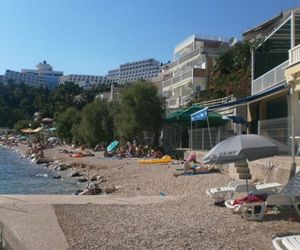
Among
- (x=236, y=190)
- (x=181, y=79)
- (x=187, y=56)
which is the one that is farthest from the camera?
(x=187, y=56)

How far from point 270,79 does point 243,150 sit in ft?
59.8

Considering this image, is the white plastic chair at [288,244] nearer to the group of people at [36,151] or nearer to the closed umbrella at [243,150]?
the closed umbrella at [243,150]

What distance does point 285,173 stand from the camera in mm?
14344

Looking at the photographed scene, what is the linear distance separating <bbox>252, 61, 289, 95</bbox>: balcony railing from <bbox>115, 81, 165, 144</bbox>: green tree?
1283 centimetres

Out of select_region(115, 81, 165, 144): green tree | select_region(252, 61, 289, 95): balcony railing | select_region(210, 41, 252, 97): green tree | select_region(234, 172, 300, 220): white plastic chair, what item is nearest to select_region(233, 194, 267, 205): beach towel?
select_region(234, 172, 300, 220): white plastic chair

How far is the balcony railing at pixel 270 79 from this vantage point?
25281 mm

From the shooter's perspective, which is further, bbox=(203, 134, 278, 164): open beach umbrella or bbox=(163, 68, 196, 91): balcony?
bbox=(163, 68, 196, 91): balcony

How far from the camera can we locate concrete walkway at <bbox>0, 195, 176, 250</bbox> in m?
9.01

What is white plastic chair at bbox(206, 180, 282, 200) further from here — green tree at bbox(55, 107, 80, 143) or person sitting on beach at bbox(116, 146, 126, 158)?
green tree at bbox(55, 107, 80, 143)

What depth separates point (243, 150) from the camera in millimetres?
10508

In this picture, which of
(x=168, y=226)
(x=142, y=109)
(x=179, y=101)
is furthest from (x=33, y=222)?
(x=179, y=101)

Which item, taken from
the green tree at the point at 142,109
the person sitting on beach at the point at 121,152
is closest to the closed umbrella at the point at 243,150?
the green tree at the point at 142,109

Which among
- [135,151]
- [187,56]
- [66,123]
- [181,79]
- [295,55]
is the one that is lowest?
Answer: [135,151]

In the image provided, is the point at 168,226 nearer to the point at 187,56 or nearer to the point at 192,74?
the point at 192,74
